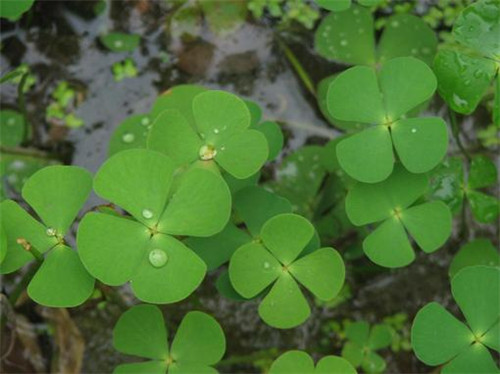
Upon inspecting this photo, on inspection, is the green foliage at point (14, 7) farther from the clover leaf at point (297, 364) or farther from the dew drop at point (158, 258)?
the clover leaf at point (297, 364)

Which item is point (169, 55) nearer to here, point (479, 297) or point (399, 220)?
point (399, 220)

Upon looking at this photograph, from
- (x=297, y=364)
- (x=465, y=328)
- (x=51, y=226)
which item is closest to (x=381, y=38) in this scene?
(x=465, y=328)

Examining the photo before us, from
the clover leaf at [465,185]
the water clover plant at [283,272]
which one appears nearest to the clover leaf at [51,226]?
the water clover plant at [283,272]

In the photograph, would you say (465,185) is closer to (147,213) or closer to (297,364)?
(297,364)

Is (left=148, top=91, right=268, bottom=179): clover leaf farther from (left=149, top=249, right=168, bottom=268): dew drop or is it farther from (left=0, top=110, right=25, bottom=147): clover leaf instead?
(left=0, top=110, right=25, bottom=147): clover leaf

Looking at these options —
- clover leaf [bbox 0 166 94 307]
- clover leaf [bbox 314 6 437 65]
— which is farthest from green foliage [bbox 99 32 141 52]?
clover leaf [bbox 0 166 94 307]
